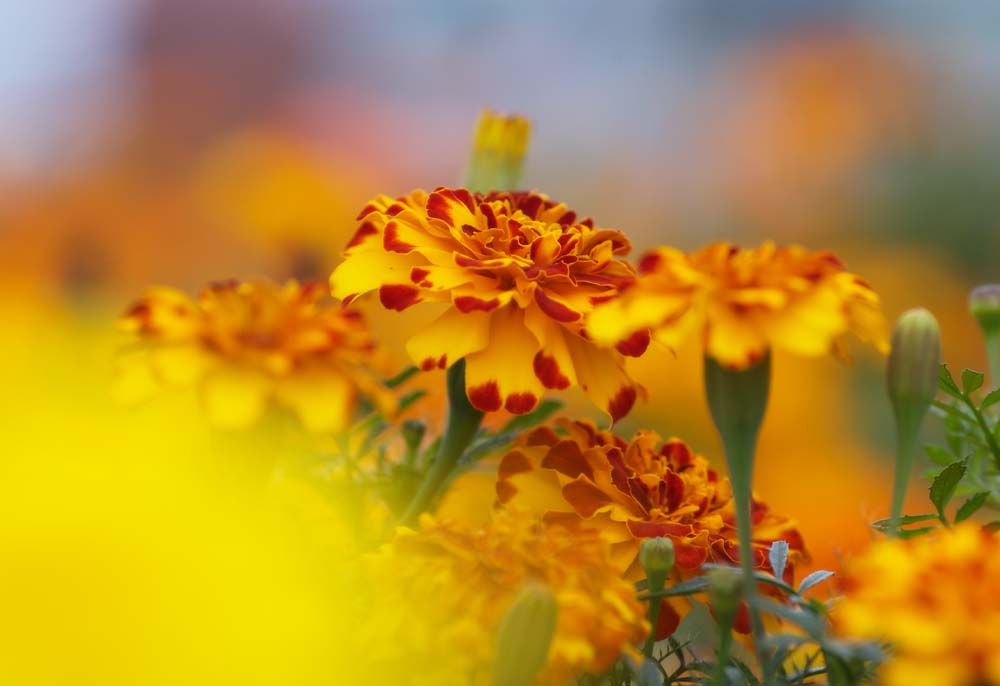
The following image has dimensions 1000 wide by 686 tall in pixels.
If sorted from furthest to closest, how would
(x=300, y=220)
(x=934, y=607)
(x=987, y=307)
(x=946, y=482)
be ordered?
(x=300, y=220) → (x=987, y=307) → (x=946, y=482) → (x=934, y=607)

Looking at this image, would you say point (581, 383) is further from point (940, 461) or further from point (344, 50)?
point (344, 50)

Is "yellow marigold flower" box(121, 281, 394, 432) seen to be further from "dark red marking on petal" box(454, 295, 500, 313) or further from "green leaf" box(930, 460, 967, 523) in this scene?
"green leaf" box(930, 460, 967, 523)

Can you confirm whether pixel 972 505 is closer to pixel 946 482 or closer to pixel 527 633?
pixel 946 482

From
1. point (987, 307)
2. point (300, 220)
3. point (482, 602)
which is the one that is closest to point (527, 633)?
point (482, 602)

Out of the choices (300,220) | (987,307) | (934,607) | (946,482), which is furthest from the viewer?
(300,220)

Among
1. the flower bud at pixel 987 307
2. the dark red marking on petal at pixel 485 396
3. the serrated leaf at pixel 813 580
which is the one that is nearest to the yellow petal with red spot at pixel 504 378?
the dark red marking on petal at pixel 485 396

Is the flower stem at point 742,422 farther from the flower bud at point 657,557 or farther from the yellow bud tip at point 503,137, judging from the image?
the yellow bud tip at point 503,137

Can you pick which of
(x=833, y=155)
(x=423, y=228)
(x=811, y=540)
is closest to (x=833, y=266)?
(x=423, y=228)
